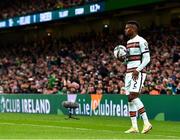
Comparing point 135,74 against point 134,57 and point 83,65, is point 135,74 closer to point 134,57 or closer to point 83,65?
point 134,57

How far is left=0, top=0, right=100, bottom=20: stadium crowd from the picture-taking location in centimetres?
3562

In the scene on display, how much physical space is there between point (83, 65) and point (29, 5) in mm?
9787

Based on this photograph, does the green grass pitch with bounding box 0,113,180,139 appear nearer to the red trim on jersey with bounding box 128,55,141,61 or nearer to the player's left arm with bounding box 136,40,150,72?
the player's left arm with bounding box 136,40,150,72

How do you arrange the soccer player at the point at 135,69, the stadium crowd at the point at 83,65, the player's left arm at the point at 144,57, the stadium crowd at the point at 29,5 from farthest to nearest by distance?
1. the stadium crowd at the point at 29,5
2. the stadium crowd at the point at 83,65
3. the soccer player at the point at 135,69
4. the player's left arm at the point at 144,57

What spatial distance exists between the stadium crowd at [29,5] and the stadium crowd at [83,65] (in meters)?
2.69

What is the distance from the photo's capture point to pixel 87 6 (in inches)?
1291

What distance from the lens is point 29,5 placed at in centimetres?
4047

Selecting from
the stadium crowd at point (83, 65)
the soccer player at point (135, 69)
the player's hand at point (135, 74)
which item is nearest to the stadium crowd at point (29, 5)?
the stadium crowd at point (83, 65)

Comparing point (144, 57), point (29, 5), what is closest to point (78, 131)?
point (144, 57)

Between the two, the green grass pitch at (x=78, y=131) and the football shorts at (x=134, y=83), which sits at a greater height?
the football shorts at (x=134, y=83)

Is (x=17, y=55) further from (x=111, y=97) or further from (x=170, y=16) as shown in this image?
(x=111, y=97)

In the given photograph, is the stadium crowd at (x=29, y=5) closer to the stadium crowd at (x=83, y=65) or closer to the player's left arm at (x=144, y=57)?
the stadium crowd at (x=83, y=65)

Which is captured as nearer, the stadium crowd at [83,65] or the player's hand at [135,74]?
the player's hand at [135,74]

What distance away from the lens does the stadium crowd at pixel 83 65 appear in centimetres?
2492
